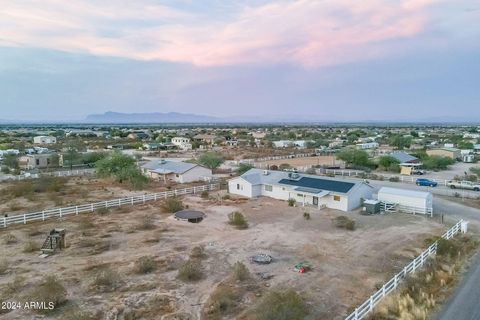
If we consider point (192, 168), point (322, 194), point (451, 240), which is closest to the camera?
point (451, 240)

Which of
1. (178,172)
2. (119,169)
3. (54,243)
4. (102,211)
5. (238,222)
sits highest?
(119,169)

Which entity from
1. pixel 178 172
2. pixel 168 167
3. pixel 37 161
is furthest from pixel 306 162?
pixel 37 161

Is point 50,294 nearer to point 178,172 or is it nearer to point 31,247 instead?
point 31,247

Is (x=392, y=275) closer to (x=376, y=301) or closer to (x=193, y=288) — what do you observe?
(x=376, y=301)

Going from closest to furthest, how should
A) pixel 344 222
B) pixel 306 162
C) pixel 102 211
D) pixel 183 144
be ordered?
pixel 344 222 < pixel 102 211 < pixel 306 162 < pixel 183 144

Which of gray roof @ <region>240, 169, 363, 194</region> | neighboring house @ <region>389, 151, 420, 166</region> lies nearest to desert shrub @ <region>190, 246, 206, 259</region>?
gray roof @ <region>240, 169, 363, 194</region>

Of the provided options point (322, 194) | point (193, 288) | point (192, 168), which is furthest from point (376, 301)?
point (192, 168)

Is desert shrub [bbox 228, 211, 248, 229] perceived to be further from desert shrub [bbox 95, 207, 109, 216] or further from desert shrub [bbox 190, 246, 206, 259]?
desert shrub [bbox 95, 207, 109, 216]

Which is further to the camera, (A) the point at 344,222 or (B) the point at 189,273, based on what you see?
(A) the point at 344,222
